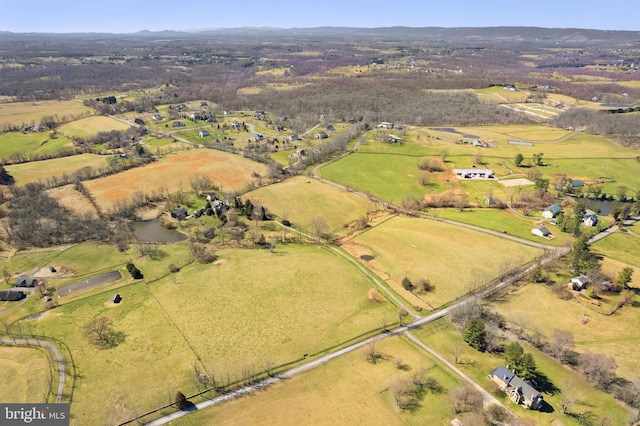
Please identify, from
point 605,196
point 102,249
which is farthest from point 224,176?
point 605,196

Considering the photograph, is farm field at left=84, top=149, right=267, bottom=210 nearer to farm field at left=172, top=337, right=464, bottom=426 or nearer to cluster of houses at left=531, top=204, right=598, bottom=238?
farm field at left=172, top=337, right=464, bottom=426

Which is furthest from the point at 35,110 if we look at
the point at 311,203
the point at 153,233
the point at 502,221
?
the point at 502,221

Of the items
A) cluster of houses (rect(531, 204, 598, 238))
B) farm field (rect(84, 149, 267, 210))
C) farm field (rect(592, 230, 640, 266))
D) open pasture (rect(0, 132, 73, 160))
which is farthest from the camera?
open pasture (rect(0, 132, 73, 160))

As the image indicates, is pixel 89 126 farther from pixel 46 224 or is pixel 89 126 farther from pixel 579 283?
pixel 579 283

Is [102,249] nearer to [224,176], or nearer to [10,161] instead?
[224,176]

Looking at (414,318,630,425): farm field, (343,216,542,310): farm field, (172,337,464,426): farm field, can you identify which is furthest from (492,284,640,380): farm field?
(172,337,464,426): farm field
